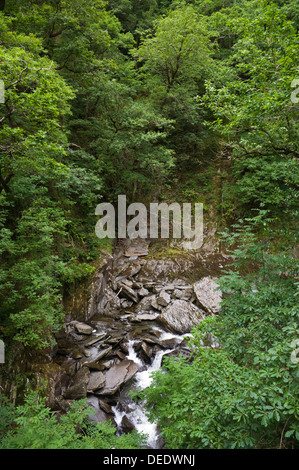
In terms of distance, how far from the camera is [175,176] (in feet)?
49.1

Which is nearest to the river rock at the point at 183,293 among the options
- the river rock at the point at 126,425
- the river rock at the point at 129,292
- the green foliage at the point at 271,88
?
the river rock at the point at 129,292

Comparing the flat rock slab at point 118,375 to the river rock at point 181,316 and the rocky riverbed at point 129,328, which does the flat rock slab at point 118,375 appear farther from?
the river rock at point 181,316

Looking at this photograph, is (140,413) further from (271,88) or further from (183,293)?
(271,88)

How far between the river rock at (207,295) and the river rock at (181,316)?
0.35 metres

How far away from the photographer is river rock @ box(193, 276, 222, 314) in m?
8.74

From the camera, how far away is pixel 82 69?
10641 mm

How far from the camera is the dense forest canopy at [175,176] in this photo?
2.91 meters

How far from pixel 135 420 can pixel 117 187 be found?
1021 centimetres

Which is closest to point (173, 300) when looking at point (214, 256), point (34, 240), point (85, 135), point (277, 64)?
point (214, 256)

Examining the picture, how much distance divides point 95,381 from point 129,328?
87.6 inches

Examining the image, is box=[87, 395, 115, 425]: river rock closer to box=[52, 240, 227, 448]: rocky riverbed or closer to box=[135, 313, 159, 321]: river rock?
box=[52, 240, 227, 448]: rocky riverbed

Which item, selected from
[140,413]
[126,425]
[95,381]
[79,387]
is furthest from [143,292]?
[126,425]

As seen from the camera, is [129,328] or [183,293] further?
[183,293]

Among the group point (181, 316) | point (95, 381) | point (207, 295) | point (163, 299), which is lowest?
point (95, 381)
